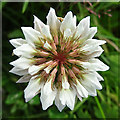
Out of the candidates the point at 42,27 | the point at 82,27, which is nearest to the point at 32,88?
the point at 42,27

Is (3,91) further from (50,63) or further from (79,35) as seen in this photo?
(79,35)

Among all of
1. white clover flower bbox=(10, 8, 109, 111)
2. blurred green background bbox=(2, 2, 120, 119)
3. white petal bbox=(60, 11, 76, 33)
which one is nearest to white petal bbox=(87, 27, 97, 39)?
white clover flower bbox=(10, 8, 109, 111)

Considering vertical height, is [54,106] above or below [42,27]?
below

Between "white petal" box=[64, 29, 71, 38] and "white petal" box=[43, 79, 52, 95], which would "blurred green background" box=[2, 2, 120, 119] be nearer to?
"white petal" box=[64, 29, 71, 38]

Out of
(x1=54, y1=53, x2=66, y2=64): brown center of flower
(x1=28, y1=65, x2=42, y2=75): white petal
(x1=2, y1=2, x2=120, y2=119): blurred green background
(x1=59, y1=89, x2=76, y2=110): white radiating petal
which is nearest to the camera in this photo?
(x1=28, y1=65, x2=42, y2=75): white petal

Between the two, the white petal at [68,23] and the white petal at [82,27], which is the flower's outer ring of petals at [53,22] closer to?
the white petal at [68,23]

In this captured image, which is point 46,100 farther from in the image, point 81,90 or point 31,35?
point 31,35

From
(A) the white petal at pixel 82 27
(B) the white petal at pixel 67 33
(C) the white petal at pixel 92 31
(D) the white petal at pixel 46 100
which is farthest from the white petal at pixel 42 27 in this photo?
(D) the white petal at pixel 46 100
